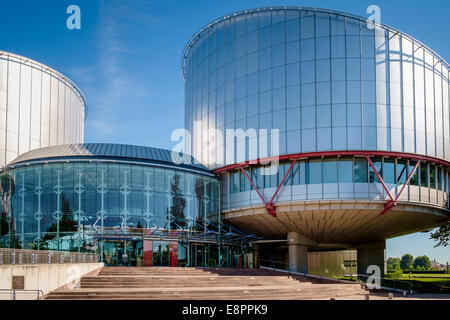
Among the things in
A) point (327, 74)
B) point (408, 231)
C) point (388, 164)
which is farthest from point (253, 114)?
point (408, 231)

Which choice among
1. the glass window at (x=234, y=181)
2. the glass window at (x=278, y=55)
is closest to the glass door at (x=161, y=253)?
the glass window at (x=234, y=181)

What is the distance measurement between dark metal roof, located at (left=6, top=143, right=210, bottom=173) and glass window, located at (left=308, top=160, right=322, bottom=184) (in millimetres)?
9756

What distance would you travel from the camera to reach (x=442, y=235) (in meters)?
53.5

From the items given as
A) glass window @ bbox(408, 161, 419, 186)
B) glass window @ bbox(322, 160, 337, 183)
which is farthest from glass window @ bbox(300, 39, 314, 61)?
glass window @ bbox(408, 161, 419, 186)

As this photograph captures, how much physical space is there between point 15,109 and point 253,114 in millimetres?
24733

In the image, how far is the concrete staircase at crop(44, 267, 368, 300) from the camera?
77.2ft

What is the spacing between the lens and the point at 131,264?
3706 centimetres

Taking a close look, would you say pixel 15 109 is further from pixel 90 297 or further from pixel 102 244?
pixel 90 297

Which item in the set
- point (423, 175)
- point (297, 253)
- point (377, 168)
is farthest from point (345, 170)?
point (297, 253)

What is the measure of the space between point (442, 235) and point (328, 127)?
22.0 m

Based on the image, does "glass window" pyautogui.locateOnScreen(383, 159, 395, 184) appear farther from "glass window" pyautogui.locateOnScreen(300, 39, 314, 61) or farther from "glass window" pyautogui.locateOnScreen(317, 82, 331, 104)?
"glass window" pyautogui.locateOnScreen(300, 39, 314, 61)

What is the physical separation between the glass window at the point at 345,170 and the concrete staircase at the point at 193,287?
26.8 feet

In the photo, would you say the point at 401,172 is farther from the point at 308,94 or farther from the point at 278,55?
the point at 278,55

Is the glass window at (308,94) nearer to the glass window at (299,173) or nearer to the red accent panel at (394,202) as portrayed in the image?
the glass window at (299,173)
